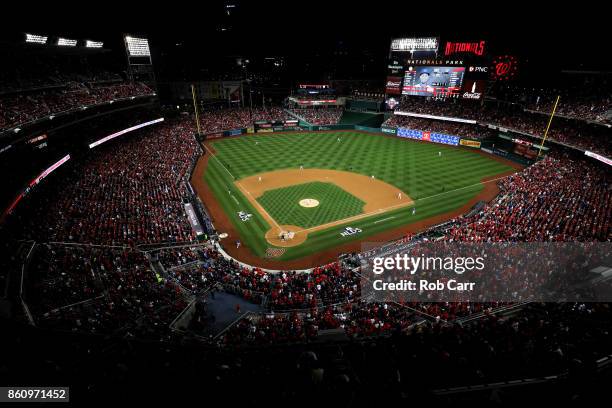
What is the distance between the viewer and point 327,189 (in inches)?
1389

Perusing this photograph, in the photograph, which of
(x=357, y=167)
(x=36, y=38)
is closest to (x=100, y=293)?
(x=36, y=38)

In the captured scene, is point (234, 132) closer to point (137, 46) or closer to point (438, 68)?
point (137, 46)

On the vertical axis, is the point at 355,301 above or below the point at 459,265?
below

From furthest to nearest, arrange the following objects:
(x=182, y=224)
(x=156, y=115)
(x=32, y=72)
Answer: (x=156, y=115) → (x=32, y=72) → (x=182, y=224)

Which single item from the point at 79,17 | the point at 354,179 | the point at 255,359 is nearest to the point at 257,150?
the point at 354,179

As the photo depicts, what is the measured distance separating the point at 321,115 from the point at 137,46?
36418 millimetres

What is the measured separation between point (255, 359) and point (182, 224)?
2032 centimetres

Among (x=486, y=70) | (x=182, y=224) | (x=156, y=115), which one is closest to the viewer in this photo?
(x=182, y=224)

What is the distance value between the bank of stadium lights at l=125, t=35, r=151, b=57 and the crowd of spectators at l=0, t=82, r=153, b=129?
32.7ft

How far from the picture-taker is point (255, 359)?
7.38 m

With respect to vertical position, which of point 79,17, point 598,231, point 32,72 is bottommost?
point 598,231

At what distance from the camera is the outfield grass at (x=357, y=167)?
27.7 m

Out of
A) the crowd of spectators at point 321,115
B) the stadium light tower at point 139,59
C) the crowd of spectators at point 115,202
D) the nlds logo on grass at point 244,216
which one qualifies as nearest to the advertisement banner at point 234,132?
the crowd of spectators at point 321,115

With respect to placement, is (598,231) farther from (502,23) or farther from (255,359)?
(502,23)
